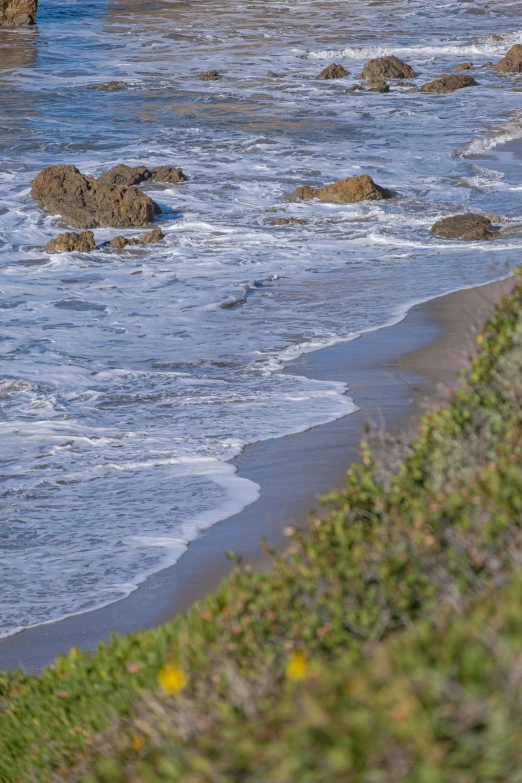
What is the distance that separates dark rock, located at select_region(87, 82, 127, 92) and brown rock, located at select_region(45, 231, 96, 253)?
51.6ft

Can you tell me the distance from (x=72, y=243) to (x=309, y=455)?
8097 millimetres

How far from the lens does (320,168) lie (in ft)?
64.9

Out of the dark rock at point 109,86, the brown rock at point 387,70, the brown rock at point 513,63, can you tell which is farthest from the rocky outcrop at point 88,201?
the brown rock at point 513,63

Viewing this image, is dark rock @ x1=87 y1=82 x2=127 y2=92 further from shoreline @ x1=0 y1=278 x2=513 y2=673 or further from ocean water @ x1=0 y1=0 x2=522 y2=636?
shoreline @ x1=0 y1=278 x2=513 y2=673

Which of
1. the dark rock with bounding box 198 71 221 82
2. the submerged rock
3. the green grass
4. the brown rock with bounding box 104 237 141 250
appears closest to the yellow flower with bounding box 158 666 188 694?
the green grass

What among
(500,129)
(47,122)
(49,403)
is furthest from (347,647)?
(47,122)

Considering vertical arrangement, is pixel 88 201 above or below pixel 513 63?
below

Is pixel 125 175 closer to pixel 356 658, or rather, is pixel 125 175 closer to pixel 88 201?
pixel 88 201

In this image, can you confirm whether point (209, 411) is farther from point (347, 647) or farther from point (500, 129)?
point (500, 129)

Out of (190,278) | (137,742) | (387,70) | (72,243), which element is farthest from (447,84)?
(137,742)

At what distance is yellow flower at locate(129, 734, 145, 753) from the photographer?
2.64 metres

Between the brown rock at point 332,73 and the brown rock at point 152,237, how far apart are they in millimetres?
17667

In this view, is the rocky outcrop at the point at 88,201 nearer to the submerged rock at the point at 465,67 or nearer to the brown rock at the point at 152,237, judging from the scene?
the brown rock at the point at 152,237

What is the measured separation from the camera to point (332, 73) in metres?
31.1
